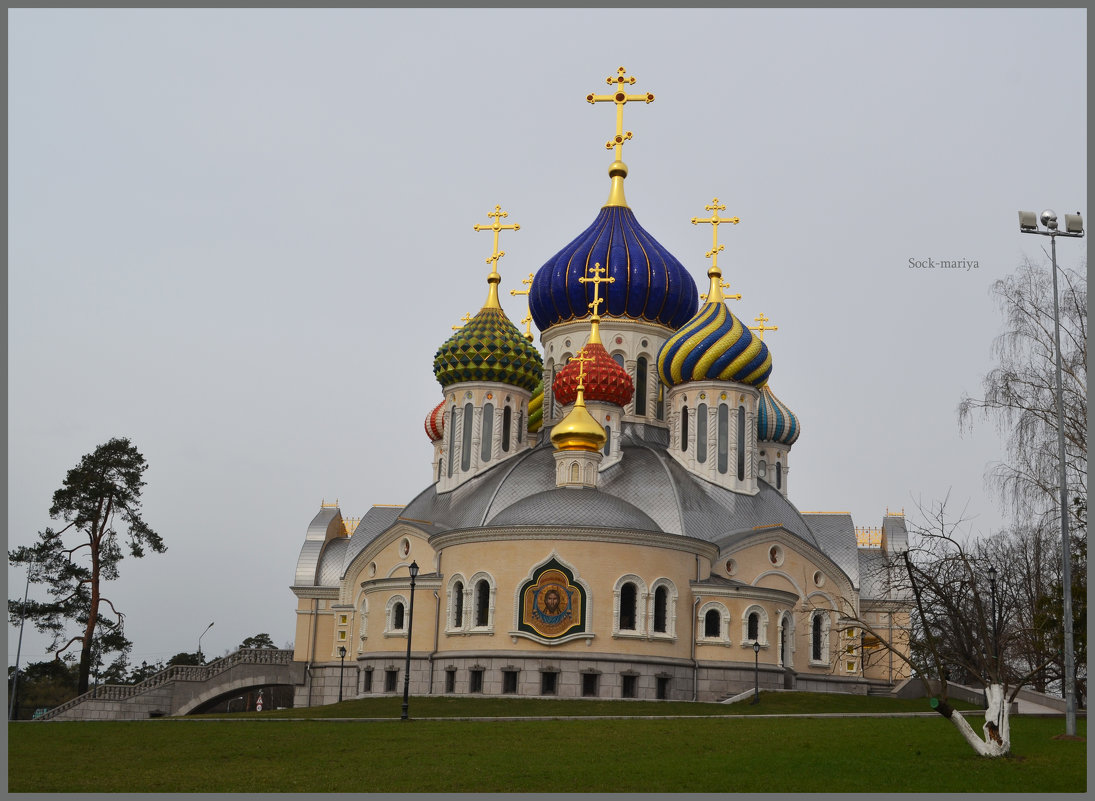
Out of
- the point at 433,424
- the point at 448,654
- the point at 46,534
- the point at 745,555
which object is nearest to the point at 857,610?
the point at 745,555

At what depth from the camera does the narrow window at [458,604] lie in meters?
35.6

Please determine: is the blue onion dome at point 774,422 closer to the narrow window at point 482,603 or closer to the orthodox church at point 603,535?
the orthodox church at point 603,535

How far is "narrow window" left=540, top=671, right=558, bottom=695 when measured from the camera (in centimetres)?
3397

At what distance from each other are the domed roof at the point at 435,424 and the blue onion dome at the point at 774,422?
1164cm

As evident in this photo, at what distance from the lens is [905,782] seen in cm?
1630

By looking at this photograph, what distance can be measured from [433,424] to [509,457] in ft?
26.6

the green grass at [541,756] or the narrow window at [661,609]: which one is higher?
the narrow window at [661,609]

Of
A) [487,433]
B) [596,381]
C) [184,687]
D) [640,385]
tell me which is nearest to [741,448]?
[640,385]

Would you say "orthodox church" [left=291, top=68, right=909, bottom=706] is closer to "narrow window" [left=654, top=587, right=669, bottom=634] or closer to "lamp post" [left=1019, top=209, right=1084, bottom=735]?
"narrow window" [left=654, top=587, right=669, bottom=634]

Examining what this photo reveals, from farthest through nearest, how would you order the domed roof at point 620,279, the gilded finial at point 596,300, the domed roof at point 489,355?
1. the domed roof at point 620,279
2. the domed roof at point 489,355
3. the gilded finial at point 596,300

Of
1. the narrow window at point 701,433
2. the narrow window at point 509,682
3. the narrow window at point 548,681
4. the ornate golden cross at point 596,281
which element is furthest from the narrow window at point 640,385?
the narrow window at point 509,682

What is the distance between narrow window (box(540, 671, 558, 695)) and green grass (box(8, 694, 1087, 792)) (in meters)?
8.23

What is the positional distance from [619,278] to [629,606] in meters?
12.1

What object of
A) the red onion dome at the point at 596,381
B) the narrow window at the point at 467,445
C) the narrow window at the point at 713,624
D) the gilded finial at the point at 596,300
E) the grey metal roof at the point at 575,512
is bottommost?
the narrow window at the point at 713,624
